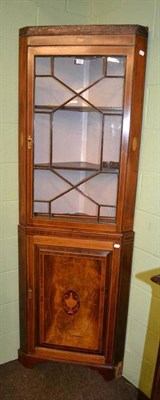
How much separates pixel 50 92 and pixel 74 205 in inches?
25.8

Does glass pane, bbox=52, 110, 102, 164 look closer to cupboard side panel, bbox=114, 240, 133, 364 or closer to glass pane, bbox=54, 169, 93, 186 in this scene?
glass pane, bbox=54, 169, 93, 186

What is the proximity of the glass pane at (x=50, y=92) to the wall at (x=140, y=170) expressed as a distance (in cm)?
18

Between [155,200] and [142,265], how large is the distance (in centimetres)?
39

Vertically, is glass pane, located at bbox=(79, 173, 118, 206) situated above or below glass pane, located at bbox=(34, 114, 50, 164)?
below

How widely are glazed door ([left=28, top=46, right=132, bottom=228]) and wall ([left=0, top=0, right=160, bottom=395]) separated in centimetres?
15

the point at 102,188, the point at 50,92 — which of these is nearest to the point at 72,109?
the point at 50,92

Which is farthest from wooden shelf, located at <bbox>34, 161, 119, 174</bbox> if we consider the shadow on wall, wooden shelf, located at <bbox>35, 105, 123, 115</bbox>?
the shadow on wall

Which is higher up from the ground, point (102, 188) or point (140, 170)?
point (140, 170)

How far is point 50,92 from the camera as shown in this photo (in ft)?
5.60

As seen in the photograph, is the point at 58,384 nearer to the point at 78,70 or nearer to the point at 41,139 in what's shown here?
the point at 41,139

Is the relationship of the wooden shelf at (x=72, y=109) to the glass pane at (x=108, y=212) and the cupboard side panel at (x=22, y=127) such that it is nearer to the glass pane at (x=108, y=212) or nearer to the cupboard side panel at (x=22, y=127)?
the cupboard side panel at (x=22, y=127)

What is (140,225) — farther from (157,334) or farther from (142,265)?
(157,334)

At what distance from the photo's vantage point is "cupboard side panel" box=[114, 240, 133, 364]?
1750 mm

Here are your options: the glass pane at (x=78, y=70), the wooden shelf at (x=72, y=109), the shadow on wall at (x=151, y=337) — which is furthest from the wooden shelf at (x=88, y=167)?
the shadow on wall at (x=151, y=337)
